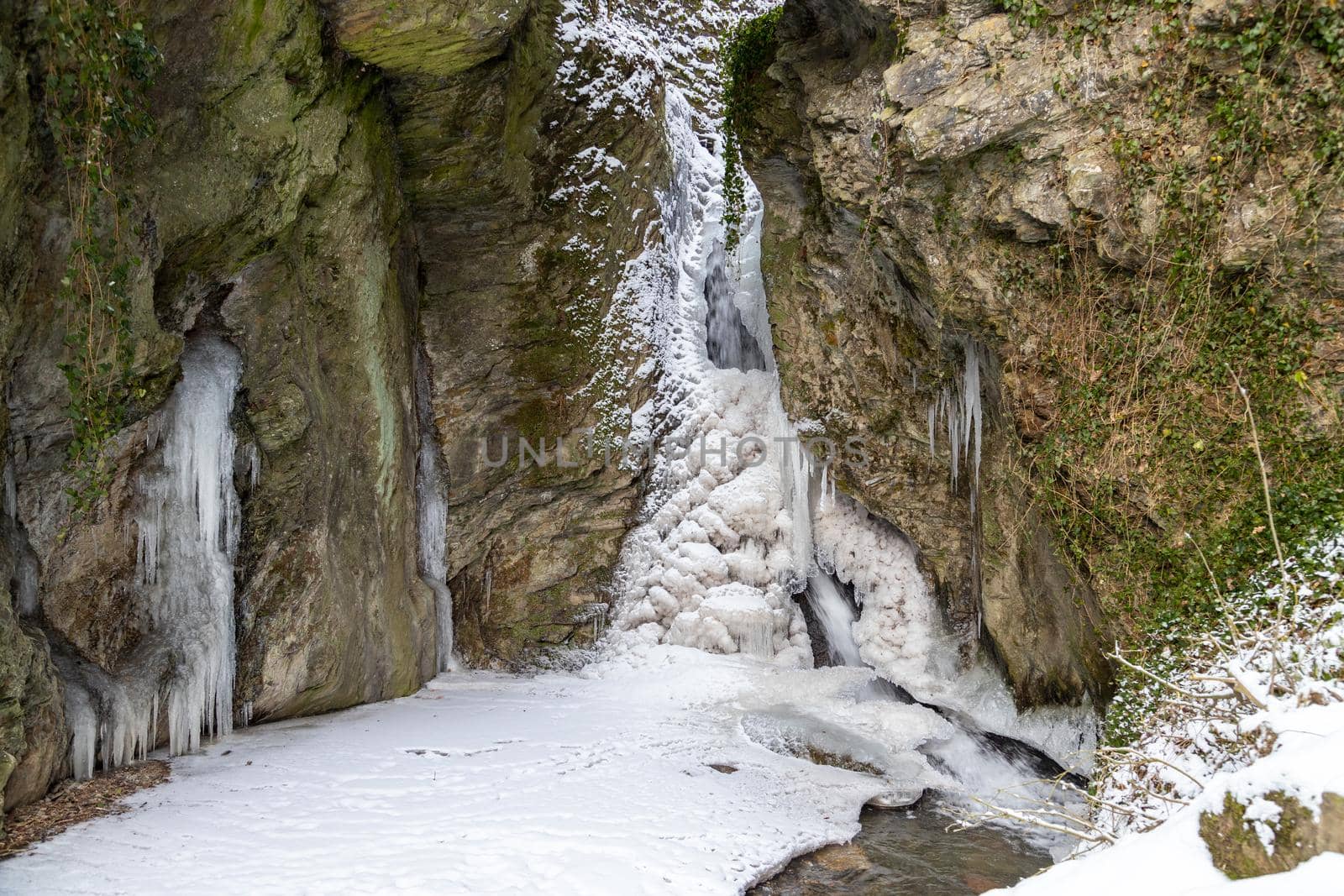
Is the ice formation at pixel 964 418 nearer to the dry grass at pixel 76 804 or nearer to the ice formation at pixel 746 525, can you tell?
the ice formation at pixel 746 525

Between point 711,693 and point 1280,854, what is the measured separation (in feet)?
21.7

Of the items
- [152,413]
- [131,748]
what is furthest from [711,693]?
[152,413]

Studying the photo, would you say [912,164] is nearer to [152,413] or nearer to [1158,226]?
[1158,226]

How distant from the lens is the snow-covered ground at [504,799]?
514 cm

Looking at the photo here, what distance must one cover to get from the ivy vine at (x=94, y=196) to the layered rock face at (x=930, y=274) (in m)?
5.25

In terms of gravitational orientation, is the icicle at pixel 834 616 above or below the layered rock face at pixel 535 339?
below

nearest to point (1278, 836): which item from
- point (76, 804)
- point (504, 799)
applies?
point (504, 799)

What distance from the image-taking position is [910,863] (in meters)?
Answer: 6.31

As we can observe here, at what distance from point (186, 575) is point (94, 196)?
9.70 feet

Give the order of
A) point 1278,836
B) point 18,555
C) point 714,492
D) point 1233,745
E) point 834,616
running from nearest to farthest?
point 1278,836 < point 1233,745 < point 18,555 < point 834,616 < point 714,492

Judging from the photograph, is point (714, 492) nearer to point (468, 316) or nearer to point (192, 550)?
point (468, 316)

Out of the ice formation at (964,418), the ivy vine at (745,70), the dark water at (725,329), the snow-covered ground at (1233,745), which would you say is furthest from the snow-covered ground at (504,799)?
the ivy vine at (745,70)

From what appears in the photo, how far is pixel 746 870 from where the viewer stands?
18.5 feet

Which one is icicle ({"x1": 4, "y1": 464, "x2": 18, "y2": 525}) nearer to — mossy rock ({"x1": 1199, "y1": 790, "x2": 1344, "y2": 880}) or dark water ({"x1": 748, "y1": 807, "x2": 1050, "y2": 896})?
dark water ({"x1": 748, "y1": 807, "x2": 1050, "y2": 896})
